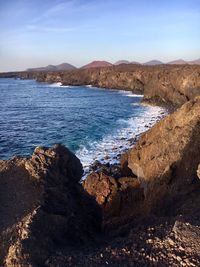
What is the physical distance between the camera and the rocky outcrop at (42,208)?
948 cm

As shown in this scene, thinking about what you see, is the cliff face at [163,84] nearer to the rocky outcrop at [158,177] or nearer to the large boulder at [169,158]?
the large boulder at [169,158]

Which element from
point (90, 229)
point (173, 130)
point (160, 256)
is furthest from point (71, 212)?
point (173, 130)

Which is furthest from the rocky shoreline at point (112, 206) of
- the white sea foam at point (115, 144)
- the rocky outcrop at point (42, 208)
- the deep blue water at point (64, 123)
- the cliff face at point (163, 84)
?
the cliff face at point (163, 84)

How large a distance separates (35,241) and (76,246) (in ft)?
4.42

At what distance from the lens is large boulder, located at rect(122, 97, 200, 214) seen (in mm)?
17047

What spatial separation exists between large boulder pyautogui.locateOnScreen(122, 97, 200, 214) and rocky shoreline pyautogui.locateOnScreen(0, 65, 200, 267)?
0.05 meters

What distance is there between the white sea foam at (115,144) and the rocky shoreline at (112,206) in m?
5.51

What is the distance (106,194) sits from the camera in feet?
64.2

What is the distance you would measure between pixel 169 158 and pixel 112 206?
152 inches

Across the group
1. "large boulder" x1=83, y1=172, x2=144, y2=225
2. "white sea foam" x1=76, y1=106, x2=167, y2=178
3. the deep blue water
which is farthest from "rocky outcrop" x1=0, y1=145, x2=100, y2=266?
the deep blue water

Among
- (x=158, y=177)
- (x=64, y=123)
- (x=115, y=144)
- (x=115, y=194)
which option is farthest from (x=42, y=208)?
(x=64, y=123)

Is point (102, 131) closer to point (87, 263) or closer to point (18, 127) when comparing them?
point (18, 127)

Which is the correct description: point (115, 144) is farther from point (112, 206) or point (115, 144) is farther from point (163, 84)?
point (163, 84)

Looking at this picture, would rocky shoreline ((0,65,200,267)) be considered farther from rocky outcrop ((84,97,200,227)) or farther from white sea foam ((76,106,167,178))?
white sea foam ((76,106,167,178))
